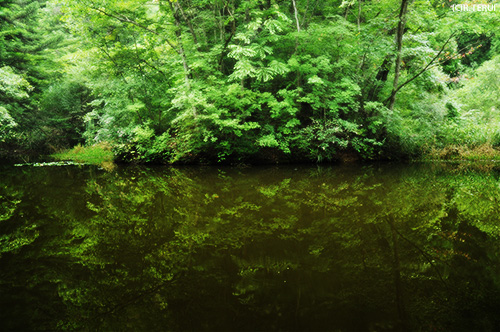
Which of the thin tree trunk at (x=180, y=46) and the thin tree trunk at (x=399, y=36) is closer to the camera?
the thin tree trunk at (x=399, y=36)

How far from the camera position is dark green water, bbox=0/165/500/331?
1.98m

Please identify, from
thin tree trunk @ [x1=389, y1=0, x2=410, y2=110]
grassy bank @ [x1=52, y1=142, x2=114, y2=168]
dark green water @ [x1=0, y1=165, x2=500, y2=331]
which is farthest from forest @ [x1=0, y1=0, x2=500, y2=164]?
dark green water @ [x1=0, y1=165, x2=500, y2=331]

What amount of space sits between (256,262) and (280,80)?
9566 millimetres

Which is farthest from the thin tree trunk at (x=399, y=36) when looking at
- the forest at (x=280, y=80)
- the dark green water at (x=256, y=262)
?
the dark green water at (x=256, y=262)

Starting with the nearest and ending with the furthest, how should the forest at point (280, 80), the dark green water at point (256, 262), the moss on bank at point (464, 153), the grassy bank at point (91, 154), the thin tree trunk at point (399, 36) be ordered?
the dark green water at point (256, 262) → the thin tree trunk at point (399, 36) → the forest at point (280, 80) → the moss on bank at point (464, 153) → the grassy bank at point (91, 154)

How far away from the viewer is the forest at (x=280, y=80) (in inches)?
382

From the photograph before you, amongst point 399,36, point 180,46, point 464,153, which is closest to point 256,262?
point 180,46

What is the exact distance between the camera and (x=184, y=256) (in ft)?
9.59

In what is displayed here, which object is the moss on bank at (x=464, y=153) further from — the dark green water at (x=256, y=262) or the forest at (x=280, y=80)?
the dark green water at (x=256, y=262)

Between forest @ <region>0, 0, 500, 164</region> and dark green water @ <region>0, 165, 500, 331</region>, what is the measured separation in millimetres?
5233

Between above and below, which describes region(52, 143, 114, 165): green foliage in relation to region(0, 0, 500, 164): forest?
below

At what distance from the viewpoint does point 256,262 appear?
9.16 ft

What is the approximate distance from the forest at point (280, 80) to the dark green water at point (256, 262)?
523cm

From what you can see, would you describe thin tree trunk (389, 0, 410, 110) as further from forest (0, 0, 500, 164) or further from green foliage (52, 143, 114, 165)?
green foliage (52, 143, 114, 165)
